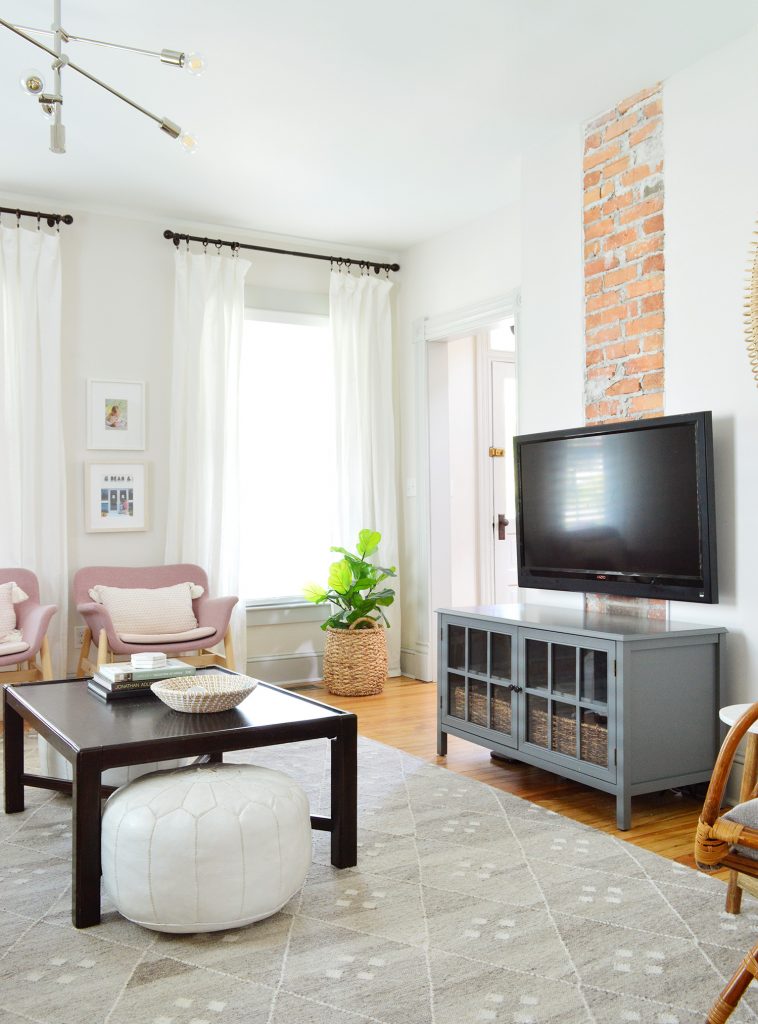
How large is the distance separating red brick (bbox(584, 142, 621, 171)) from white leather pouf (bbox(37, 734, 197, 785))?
9.75 ft

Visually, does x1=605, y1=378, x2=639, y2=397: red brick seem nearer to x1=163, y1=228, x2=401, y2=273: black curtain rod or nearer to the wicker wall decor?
the wicker wall decor

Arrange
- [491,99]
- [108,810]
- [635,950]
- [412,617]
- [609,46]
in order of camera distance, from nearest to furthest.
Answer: [635,950] → [108,810] → [609,46] → [491,99] → [412,617]

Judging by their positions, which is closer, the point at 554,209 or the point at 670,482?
the point at 670,482

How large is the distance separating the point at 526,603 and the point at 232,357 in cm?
234

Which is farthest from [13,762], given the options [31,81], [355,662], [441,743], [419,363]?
[419,363]

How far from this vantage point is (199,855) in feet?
7.13

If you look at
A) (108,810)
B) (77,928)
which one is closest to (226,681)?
(108,810)

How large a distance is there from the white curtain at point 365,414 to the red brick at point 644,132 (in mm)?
2424

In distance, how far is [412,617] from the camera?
595 cm

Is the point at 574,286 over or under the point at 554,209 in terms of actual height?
under

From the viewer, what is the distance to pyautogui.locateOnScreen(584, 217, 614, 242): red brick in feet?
12.7

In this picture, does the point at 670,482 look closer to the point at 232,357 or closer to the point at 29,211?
the point at 232,357

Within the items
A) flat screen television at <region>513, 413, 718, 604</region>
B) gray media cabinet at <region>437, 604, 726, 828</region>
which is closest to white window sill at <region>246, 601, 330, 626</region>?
flat screen television at <region>513, 413, 718, 604</region>

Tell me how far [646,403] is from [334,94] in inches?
70.4
